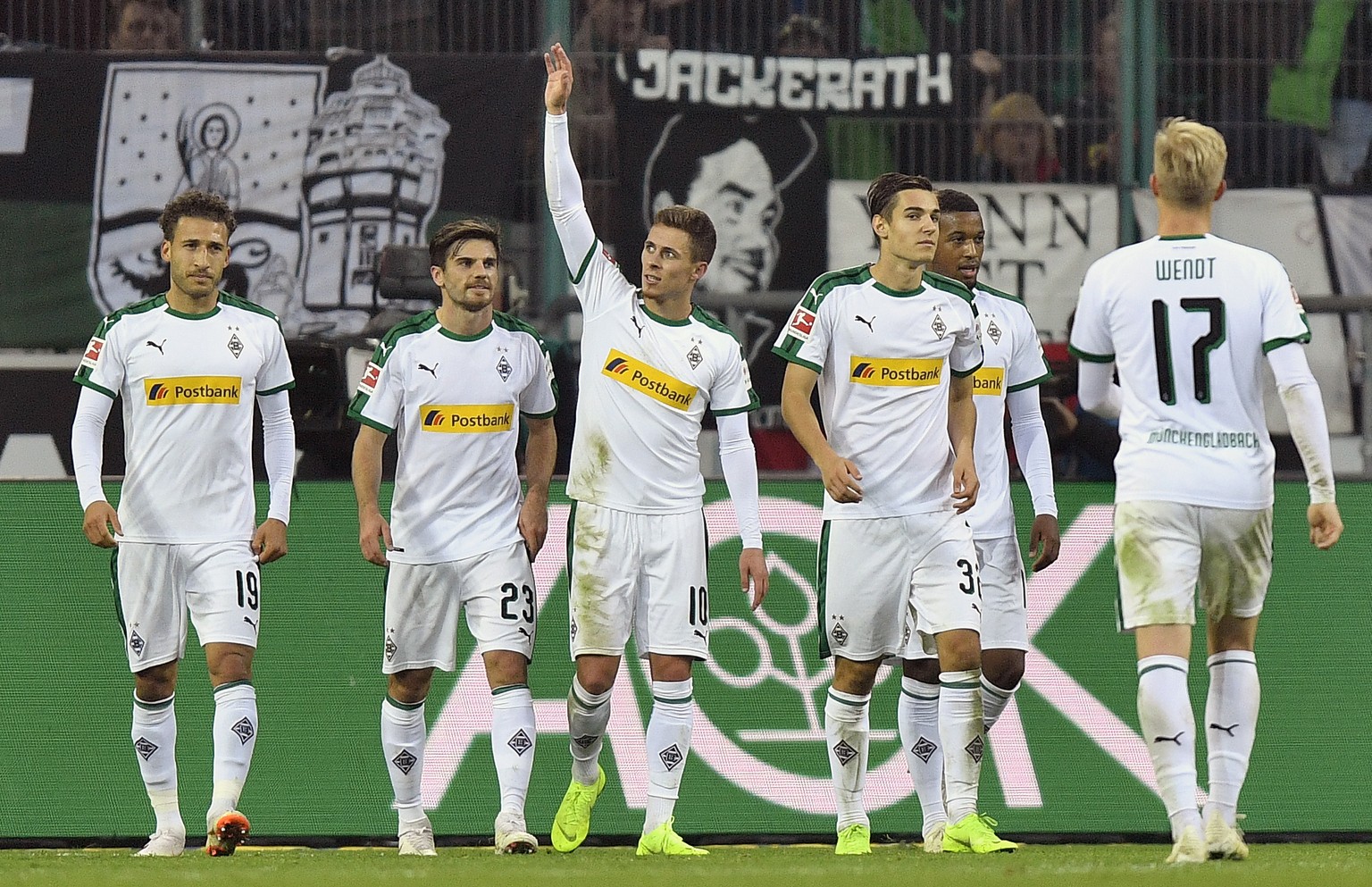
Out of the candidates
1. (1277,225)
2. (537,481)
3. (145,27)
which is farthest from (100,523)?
(1277,225)

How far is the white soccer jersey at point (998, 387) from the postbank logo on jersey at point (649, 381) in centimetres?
122

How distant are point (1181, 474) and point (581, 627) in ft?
8.49

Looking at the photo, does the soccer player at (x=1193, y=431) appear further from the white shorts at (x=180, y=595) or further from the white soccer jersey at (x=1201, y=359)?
the white shorts at (x=180, y=595)

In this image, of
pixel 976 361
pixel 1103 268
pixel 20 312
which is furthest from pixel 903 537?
pixel 20 312

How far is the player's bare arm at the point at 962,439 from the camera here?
26.9ft

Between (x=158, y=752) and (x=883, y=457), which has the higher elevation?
(x=883, y=457)

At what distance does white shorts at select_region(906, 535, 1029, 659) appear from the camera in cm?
888

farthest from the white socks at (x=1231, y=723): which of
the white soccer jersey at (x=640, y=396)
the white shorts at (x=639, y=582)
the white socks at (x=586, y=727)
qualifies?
the white socks at (x=586, y=727)

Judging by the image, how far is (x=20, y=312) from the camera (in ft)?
41.2

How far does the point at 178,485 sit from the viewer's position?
8.36 m

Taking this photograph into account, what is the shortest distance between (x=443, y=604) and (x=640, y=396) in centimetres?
111

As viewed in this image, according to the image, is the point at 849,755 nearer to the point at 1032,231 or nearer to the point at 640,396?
the point at 640,396

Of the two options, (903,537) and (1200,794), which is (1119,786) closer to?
(1200,794)

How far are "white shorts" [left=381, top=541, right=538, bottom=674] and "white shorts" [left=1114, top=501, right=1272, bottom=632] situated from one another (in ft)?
8.24
